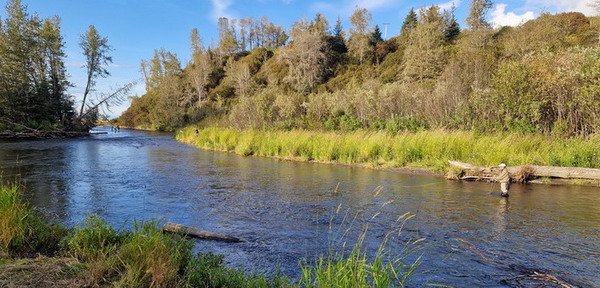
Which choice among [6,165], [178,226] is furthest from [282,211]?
[6,165]

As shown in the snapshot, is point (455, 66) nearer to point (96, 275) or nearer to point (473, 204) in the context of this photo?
point (473, 204)

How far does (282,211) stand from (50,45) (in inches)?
1837

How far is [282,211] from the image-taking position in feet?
31.3

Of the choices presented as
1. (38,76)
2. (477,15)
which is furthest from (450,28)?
(38,76)

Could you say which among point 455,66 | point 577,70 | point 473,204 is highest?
point 455,66

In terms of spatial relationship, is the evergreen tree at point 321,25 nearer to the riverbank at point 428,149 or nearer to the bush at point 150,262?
the riverbank at point 428,149

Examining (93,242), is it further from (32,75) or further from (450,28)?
(450,28)

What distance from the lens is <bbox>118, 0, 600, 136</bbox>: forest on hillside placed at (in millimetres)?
18141

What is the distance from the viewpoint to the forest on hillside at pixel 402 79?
18.1 m

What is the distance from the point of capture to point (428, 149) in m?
17.3

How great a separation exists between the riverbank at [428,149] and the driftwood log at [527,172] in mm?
918

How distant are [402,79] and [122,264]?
50947mm

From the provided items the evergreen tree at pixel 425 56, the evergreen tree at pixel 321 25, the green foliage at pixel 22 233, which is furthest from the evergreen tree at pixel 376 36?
the green foliage at pixel 22 233

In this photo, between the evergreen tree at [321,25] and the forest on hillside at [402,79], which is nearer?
the forest on hillside at [402,79]
